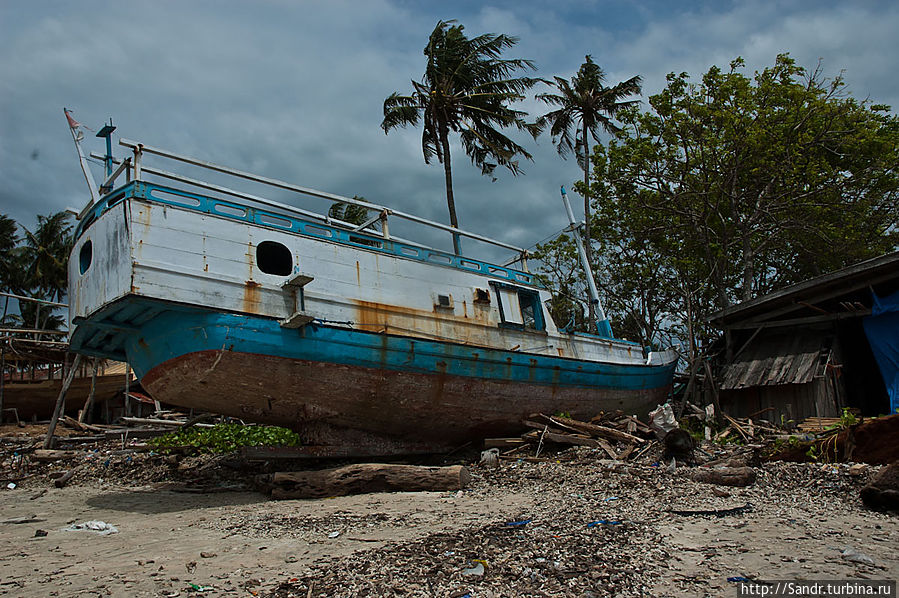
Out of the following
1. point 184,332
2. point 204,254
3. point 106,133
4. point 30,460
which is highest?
point 106,133

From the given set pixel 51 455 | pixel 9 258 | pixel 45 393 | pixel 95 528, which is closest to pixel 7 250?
pixel 9 258

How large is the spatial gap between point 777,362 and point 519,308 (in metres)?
5.57

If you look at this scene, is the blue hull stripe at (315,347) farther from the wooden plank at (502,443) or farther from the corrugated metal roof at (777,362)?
the corrugated metal roof at (777,362)

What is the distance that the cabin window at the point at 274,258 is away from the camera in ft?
29.8

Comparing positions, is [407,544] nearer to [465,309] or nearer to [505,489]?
[505,489]

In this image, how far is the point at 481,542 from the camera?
492cm

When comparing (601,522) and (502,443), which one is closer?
(601,522)

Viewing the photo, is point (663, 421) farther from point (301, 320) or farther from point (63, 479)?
point (63, 479)

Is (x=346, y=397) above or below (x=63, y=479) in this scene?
above

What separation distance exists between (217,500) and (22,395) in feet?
63.8

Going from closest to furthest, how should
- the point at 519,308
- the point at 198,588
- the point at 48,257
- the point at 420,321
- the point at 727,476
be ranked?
the point at 198,588
the point at 727,476
the point at 420,321
the point at 519,308
the point at 48,257

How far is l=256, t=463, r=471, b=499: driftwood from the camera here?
8172 mm

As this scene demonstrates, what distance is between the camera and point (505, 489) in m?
8.24

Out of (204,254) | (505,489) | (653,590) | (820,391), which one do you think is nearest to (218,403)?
(204,254)
